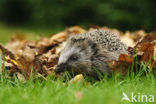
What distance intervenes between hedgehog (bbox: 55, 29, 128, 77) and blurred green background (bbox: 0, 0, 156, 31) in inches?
281

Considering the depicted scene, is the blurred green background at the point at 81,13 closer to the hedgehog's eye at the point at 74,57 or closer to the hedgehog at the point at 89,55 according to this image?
the hedgehog at the point at 89,55

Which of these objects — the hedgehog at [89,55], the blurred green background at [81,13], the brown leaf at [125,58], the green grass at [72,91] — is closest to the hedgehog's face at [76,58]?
the hedgehog at [89,55]

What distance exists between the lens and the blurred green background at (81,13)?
39.3 feet

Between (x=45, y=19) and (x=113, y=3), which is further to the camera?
(x=45, y=19)

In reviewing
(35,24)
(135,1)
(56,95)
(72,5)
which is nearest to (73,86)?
(56,95)

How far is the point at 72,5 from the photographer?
1417 centimetres

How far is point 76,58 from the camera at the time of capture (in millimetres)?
4227

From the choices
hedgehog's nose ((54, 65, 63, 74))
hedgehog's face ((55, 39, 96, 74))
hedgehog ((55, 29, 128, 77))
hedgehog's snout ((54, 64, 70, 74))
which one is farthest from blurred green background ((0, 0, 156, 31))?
hedgehog's nose ((54, 65, 63, 74))

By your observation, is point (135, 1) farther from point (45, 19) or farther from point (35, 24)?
point (35, 24)

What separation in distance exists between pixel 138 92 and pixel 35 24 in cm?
1355

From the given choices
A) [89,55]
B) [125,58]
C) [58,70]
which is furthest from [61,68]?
[125,58]

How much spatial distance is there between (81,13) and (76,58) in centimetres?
1043

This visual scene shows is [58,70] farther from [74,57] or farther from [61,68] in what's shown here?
[74,57]

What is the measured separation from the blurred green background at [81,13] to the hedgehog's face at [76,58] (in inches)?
289
